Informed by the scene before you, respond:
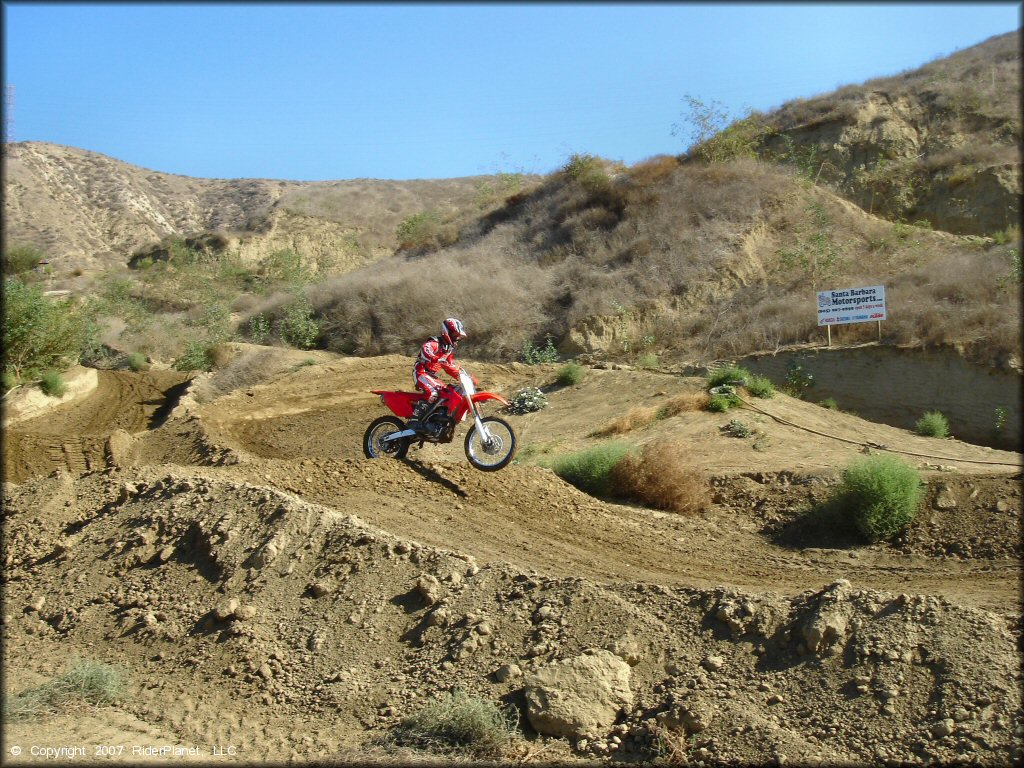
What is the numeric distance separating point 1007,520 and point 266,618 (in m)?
7.93

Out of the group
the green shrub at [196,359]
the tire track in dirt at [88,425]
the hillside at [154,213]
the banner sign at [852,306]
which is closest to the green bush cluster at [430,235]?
the hillside at [154,213]

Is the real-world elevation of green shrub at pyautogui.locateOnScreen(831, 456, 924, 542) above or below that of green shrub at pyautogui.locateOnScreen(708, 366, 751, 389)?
below

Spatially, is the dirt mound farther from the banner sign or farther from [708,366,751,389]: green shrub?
the banner sign

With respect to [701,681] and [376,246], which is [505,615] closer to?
[701,681]

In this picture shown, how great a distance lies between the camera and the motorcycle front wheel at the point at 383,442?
36.7 ft

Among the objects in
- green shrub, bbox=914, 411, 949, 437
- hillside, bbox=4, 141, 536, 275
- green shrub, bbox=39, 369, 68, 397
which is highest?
hillside, bbox=4, 141, 536, 275

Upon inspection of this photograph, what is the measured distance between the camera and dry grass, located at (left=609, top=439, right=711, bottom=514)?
418 inches

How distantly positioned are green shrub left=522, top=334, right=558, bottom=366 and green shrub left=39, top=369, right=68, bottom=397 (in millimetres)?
12800

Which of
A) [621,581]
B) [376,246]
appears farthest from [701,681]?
[376,246]

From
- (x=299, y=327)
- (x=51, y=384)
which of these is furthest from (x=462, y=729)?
(x=299, y=327)

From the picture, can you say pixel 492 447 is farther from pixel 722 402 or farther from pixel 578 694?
pixel 722 402

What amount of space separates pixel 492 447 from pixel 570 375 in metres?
9.07

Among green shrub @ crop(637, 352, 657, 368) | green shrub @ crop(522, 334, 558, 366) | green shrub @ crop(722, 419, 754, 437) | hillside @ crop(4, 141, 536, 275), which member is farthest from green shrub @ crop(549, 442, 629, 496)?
hillside @ crop(4, 141, 536, 275)

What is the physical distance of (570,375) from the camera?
19547 millimetres
